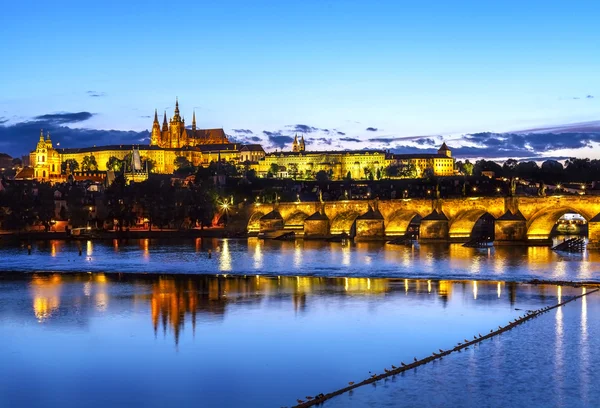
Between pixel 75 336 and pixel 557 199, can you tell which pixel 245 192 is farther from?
pixel 75 336

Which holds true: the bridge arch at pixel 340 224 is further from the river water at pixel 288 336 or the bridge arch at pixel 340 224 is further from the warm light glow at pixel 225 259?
the river water at pixel 288 336

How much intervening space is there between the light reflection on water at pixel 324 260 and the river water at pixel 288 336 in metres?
0.45

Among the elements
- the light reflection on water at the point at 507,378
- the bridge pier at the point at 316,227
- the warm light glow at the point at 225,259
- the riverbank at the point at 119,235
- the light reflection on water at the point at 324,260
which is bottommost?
the light reflection on water at the point at 507,378

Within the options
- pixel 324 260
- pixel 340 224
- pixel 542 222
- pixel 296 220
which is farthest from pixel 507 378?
pixel 296 220

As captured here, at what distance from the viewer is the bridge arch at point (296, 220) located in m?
85.1

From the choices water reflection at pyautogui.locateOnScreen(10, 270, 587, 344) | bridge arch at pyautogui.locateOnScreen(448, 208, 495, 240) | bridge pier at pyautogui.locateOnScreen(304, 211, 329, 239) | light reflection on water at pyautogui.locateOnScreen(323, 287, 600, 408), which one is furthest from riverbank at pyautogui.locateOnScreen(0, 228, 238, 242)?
light reflection on water at pyautogui.locateOnScreen(323, 287, 600, 408)

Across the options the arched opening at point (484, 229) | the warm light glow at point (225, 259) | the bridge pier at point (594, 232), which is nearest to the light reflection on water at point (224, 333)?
the warm light glow at point (225, 259)

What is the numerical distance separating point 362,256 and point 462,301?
24335 mm

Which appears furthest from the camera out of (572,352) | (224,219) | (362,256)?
(224,219)

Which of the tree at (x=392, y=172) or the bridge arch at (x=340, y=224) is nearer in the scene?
the bridge arch at (x=340, y=224)

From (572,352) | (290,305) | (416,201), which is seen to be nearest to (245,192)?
(416,201)

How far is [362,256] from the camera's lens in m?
57.5

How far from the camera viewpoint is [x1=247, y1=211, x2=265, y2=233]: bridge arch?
298ft

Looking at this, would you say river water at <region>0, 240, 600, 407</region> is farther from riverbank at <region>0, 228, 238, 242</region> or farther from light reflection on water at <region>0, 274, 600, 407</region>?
riverbank at <region>0, 228, 238, 242</region>
